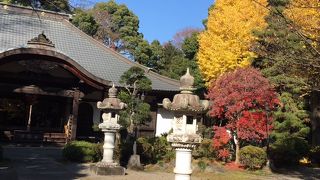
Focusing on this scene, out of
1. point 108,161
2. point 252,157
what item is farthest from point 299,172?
point 108,161

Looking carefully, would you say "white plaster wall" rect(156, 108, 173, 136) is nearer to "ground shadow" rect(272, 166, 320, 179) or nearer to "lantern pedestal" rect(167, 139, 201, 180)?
"ground shadow" rect(272, 166, 320, 179)

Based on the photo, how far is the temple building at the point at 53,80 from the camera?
21.5 metres

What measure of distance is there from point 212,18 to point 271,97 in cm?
1480

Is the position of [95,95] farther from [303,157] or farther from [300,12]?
[300,12]

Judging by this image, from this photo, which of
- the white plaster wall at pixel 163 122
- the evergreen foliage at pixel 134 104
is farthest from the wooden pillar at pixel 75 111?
the white plaster wall at pixel 163 122

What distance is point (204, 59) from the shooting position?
3191 centimetres

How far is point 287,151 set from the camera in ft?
67.6

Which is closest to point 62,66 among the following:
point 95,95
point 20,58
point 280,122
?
point 20,58

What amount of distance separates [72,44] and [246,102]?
13762mm

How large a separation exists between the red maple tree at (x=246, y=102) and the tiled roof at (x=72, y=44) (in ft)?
22.2

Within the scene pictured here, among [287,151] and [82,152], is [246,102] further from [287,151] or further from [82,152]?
[82,152]

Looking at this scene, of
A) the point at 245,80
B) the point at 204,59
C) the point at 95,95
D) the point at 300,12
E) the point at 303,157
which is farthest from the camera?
the point at 204,59

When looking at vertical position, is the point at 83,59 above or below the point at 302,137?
above

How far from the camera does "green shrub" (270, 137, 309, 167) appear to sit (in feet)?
67.0
